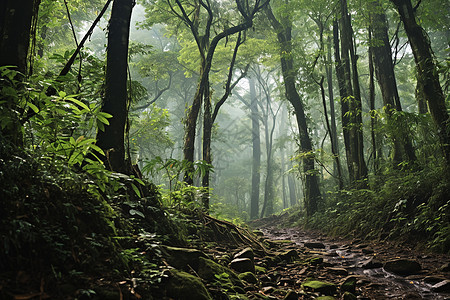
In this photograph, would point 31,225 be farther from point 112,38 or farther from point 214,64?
point 214,64

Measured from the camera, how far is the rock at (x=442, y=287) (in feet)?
9.69

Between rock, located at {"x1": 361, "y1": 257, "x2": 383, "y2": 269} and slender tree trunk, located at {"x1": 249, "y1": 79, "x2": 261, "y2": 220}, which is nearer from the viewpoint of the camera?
rock, located at {"x1": 361, "y1": 257, "x2": 383, "y2": 269}

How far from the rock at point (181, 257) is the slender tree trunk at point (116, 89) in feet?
3.81

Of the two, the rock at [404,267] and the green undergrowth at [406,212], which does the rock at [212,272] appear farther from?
the green undergrowth at [406,212]

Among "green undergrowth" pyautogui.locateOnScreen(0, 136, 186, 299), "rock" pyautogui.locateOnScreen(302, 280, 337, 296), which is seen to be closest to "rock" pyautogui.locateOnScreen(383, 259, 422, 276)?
"rock" pyautogui.locateOnScreen(302, 280, 337, 296)

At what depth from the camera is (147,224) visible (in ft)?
10.6

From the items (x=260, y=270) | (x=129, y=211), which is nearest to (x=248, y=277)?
(x=260, y=270)

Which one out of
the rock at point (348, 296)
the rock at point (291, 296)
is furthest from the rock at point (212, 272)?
the rock at point (348, 296)

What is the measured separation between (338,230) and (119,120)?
268 inches

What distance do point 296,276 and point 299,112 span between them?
1012 cm

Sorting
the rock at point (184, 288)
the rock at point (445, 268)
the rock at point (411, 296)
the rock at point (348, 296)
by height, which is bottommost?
the rock at point (411, 296)

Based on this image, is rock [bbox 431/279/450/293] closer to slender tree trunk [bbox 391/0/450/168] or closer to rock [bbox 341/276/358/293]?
rock [bbox 341/276/358/293]

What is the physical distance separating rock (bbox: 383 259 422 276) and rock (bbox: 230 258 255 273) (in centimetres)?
186

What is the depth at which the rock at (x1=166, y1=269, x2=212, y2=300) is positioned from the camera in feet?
7.20
